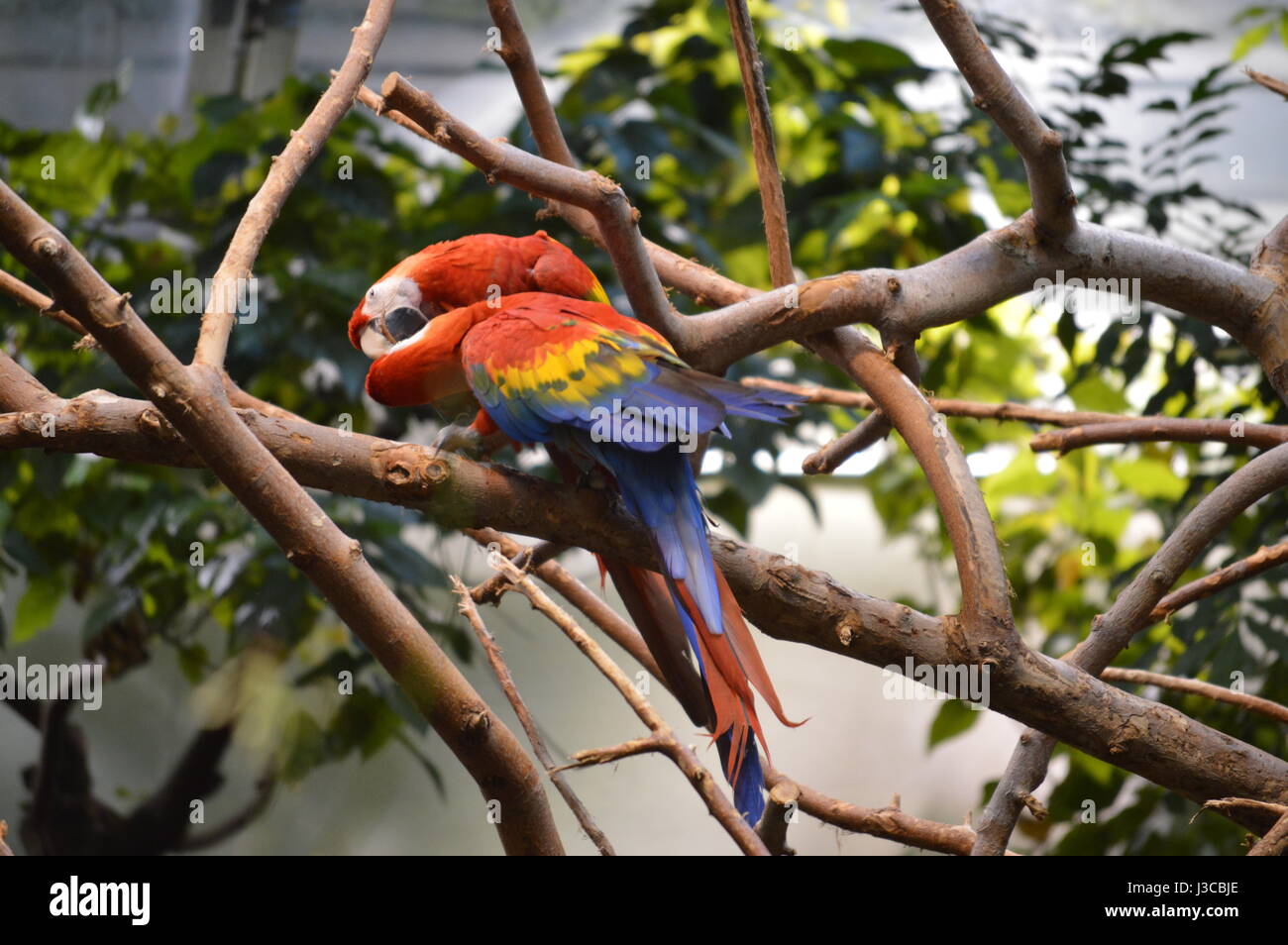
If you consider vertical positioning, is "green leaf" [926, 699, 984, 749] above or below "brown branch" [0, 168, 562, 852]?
A: above

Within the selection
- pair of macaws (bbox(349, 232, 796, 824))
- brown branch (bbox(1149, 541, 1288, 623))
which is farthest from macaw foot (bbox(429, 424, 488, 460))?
brown branch (bbox(1149, 541, 1288, 623))

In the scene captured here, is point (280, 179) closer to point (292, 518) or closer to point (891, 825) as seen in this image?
point (292, 518)

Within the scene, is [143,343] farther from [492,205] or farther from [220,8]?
[220,8]

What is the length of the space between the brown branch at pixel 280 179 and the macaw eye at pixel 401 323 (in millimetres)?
258

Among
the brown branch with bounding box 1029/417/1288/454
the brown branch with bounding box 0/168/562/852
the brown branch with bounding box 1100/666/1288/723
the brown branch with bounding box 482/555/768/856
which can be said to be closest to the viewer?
the brown branch with bounding box 0/168/562/852

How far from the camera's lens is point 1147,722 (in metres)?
0.75

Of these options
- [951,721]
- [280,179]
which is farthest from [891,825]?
[951,721]

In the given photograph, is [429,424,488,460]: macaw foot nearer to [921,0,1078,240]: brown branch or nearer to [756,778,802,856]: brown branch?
[756,778,802,856]: brown branch

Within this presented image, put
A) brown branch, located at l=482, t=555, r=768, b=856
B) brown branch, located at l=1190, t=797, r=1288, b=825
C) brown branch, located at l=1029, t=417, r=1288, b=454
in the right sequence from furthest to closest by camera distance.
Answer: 1. brown branch, located at l=1029, t=417, r=1288, b=454
2. brown branch, located at l=482, t=555, r=768, b=856
3. brown branch, located at l=1190, t=797, r=1288, b=825

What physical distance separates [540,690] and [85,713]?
0.94 metres

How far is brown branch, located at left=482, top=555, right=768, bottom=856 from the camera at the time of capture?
769mm

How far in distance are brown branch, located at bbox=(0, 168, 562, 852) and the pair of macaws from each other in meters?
0.16

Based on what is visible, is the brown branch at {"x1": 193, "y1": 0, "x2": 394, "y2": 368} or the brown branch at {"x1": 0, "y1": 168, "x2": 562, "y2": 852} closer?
the brown branch at {"x1": 0, "y1": 168, "x2": 562, "y2": 852}

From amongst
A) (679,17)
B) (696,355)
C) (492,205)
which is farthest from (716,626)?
(679,17)
